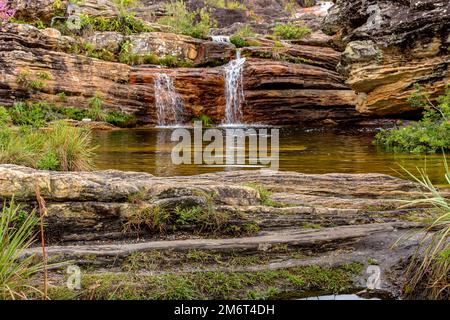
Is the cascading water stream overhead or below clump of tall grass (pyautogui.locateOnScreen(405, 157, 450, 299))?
overhead

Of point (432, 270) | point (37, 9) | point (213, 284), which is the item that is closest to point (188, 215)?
point (213, 284)

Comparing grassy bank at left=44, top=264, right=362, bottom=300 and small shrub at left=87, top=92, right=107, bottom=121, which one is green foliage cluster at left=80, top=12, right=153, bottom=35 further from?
grassy bank at left=44, top=264, right=362, bottom=300

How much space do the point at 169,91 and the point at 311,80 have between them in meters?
5.94

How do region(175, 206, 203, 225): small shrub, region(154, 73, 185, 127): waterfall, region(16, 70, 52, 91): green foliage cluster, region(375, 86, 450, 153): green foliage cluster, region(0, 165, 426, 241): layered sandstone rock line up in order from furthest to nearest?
region(154, 73, 185, 127): waterfall → region(16, 70, 52, 91): green foliage cluster → region(375, 86, 450, 153): green foliage cluster → region(175, 206, 203, 225): small shrub → region(0, 165, 426, 241): layered sandstone rock

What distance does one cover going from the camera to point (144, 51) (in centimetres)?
1938

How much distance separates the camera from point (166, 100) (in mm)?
17875

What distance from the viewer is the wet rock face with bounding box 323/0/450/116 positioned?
38.2ft

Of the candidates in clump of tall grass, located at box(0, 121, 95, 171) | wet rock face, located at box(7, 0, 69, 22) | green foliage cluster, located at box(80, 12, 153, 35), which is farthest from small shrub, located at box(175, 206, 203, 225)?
wet rock face, located at box(7, 0, 69, 22)

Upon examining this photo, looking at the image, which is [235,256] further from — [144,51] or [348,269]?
[144,51]

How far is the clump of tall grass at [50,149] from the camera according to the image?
5.96 m

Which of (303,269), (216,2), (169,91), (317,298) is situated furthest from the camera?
(216,2)

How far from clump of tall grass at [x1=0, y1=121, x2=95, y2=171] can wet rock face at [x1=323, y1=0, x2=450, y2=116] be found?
8871mm
